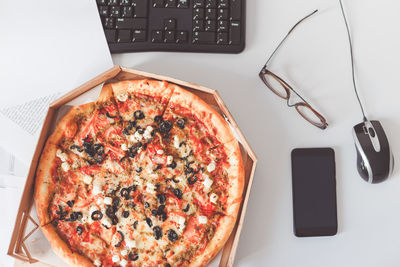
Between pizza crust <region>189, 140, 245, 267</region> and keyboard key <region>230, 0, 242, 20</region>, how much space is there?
348mm

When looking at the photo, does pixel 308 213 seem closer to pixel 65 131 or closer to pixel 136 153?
pixel 136 153

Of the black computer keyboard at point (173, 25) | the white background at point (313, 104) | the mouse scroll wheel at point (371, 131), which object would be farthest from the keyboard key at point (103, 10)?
the mouse scroll wheel at point (371, 131)

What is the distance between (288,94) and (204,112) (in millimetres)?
248

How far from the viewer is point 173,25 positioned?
1.04 meters

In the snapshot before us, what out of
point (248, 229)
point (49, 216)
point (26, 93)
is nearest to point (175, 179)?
point (248, 229)

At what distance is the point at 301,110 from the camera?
1.08 meters

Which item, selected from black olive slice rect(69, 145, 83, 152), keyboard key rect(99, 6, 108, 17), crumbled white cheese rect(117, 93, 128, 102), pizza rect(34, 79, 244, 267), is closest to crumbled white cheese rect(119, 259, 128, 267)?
pizza rect(34, 79, 244, 267)

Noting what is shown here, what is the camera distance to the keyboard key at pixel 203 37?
1041 mm

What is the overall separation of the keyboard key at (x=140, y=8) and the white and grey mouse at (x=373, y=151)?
26.4 inches

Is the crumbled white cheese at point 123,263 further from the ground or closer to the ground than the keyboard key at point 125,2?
closer to the ground

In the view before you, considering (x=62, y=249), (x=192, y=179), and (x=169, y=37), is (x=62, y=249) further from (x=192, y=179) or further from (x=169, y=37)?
(x=169, y=37)

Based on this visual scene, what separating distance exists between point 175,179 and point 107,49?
0.40 metres

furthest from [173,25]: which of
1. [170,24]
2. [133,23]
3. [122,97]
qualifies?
[122,97]

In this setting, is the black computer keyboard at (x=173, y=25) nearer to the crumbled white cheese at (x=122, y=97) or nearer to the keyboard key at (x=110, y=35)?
the keyboard key at (x=110, y=35)
